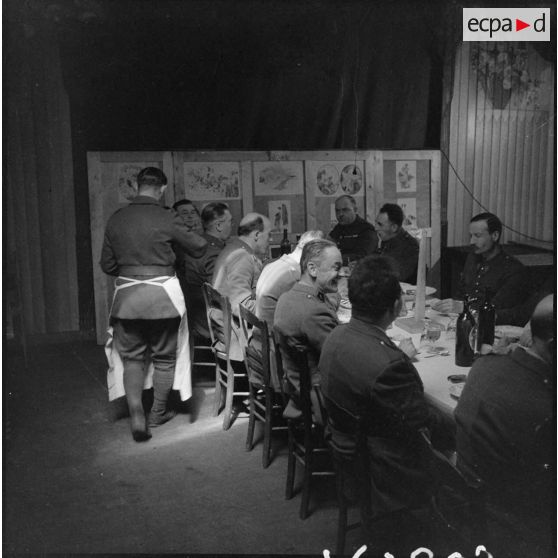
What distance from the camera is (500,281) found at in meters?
3.75

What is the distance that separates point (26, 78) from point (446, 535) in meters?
5.47

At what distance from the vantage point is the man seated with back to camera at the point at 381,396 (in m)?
2.11

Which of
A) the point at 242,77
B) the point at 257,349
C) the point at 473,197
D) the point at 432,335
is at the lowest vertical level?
the point at 257,349

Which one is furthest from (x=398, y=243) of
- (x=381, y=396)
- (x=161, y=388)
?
(x=381, y=396)

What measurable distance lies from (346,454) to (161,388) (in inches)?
72.0

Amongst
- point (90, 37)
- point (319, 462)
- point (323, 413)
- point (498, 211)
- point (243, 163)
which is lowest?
point (319, 462)

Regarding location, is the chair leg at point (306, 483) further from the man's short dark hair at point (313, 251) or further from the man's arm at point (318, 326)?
the man's short dark hair at point (313, 251)

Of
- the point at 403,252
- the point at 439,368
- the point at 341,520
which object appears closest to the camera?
the point at 341,520

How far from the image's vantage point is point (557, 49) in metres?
2.09

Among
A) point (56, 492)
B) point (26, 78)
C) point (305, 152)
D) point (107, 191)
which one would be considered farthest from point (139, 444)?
point (26, 78)

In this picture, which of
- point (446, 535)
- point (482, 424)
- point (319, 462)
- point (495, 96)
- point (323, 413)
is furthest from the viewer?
point (495, 96)

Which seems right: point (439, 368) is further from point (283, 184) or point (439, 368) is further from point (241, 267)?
point (283, 184)

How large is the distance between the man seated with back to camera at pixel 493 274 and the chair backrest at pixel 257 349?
1055mm

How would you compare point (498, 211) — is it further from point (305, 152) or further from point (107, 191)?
point (107, 191)
